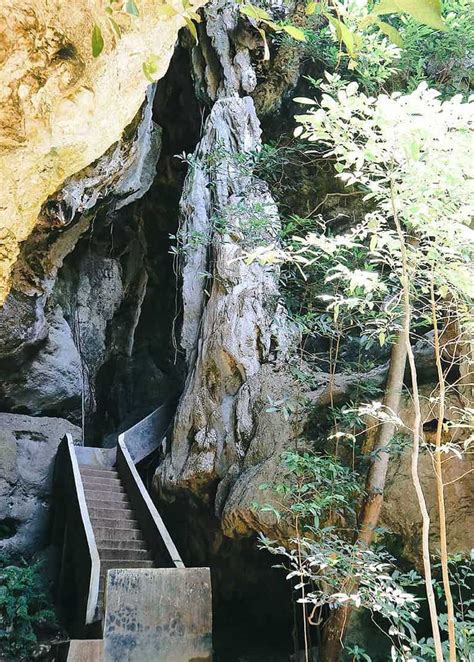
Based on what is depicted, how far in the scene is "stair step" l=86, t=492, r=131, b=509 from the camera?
7045 mm

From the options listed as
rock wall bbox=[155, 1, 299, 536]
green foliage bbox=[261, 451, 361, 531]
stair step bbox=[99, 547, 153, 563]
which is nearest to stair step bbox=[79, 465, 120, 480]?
rock wall bbox=[155, 1, 299, 536]

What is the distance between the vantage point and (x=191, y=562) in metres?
7.46

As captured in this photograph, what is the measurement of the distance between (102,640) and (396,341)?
11.6ft

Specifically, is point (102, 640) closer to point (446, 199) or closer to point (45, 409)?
point (446, 199)

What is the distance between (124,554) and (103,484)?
1.65 m

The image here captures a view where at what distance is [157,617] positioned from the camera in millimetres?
4746

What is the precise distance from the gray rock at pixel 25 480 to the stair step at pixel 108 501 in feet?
5.07

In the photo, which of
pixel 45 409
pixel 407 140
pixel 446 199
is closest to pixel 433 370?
pixel 446 199

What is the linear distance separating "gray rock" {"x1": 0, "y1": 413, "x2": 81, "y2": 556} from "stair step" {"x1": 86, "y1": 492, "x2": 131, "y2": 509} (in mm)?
1546

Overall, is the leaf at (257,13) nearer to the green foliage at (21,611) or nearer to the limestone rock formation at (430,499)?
the limestone rock formation at (430,499)

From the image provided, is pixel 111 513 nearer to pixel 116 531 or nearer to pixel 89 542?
pixel 116 531

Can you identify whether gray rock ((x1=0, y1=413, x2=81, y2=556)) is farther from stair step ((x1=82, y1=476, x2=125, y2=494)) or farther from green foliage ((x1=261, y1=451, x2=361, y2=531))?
green foliage ((x1=261, y1=451, x2=361, y2=531))

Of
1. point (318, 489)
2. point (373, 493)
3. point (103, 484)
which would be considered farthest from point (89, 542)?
point (373, 493)

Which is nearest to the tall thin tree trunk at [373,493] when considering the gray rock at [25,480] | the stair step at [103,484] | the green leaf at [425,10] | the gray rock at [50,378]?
the green leaf at [425,10]
